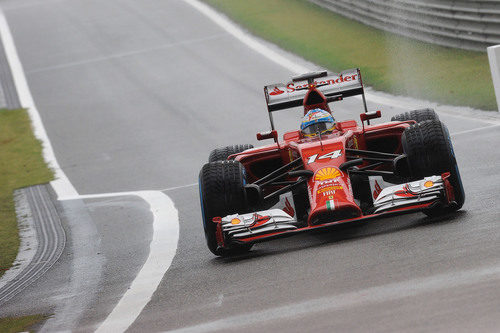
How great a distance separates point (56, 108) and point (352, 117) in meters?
9.59

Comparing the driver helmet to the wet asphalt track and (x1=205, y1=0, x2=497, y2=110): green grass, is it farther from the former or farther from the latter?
(x1=205, y1=0, x2=497, y2=110): green grass

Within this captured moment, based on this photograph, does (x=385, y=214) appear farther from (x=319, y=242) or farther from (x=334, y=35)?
(x=334, y=35)

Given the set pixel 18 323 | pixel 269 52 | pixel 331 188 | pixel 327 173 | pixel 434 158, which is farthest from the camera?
pixel 269 52

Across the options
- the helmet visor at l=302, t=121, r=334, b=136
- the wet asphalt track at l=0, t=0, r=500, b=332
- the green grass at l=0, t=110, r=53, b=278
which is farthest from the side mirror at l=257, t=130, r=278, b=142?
the green grass at l=0, t=110, r=53, b=278

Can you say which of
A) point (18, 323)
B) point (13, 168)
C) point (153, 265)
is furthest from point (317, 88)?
point (13, 168)

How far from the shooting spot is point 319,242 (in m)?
9.43

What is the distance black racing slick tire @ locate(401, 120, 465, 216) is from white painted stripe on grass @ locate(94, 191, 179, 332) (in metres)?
2.55

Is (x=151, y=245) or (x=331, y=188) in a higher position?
(x=331, y=188)

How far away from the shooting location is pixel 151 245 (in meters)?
11.1

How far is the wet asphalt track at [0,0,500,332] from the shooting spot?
6.77 metres

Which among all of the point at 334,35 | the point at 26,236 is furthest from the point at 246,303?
the point at 334,35

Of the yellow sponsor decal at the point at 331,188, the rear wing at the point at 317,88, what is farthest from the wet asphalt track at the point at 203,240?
the rear wing at the point at 317,88

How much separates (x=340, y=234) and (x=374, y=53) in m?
15.5

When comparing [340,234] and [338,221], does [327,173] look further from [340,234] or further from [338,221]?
[338,221]
